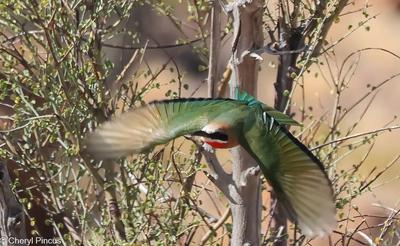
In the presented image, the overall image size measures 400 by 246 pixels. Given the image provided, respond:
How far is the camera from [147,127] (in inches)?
57.6

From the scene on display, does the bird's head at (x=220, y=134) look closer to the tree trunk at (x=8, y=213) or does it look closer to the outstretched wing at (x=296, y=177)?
the outstretched wing at (x=296, y=177)

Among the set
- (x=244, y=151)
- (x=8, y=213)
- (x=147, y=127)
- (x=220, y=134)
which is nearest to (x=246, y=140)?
(x=220, y=134)

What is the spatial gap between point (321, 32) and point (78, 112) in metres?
0.67

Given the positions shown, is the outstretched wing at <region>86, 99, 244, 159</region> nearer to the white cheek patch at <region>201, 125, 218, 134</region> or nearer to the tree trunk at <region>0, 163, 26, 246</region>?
the white cheek patch at <region>201, 125, 218, 134</region>

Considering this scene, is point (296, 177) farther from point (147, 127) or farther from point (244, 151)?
point (244, 151)

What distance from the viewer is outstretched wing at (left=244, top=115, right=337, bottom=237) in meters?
1.37

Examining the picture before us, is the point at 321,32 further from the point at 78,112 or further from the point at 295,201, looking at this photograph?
the point at 295,201

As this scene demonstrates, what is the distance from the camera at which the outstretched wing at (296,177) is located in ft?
4.48

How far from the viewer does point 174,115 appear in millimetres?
1485

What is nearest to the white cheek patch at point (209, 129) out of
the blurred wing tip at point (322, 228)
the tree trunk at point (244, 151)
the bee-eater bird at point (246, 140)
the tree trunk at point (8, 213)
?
the bee-eater bird at point (246, 140)

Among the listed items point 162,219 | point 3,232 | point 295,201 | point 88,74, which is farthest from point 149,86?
point 295,201

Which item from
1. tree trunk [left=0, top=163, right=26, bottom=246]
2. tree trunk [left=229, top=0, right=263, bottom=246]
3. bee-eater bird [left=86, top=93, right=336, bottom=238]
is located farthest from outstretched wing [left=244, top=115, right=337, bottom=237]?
tree trunk [left=0, top=163, right=26, bottom=246]

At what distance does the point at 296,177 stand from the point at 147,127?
278 millimetres

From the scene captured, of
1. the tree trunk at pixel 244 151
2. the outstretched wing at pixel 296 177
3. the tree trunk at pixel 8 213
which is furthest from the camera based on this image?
the tree trunk at pixel 8 213
